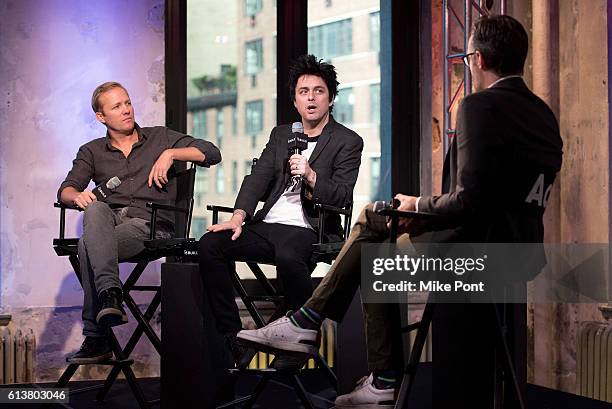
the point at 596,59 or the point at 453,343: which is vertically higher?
the point at 596,59

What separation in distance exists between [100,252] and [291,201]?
90cm

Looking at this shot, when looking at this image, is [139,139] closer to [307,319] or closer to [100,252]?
[100,252]

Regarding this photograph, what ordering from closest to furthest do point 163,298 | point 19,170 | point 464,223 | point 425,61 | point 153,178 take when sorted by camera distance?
1. point 464,223
2. point 163,298
3. point 153,178
4. point 19,170
5. point 425,61

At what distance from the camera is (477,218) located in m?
2.69

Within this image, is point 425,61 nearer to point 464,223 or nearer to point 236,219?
point 236,219

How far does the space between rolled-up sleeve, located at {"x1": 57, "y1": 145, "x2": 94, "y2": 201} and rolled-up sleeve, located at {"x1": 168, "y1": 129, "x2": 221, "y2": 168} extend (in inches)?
16.4

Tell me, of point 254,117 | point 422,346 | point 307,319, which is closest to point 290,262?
point 307,319

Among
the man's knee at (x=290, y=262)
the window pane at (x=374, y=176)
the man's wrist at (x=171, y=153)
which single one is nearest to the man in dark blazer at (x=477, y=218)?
the man's knee at (x=290, y=262)

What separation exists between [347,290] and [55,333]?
2.56m

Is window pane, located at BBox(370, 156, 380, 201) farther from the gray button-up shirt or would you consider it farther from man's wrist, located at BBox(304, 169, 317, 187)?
man's wrist, located at BBox(304, 169, 317, 187)

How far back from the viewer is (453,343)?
2848 mm

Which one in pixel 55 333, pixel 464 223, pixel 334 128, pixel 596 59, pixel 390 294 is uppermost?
pixel 596 59

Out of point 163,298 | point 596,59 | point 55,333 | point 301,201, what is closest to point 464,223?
point 301,201

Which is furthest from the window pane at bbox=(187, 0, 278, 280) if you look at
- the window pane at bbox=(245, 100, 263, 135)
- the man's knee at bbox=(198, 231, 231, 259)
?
the man's knee at bbox=(198, 231, 231, 259)
